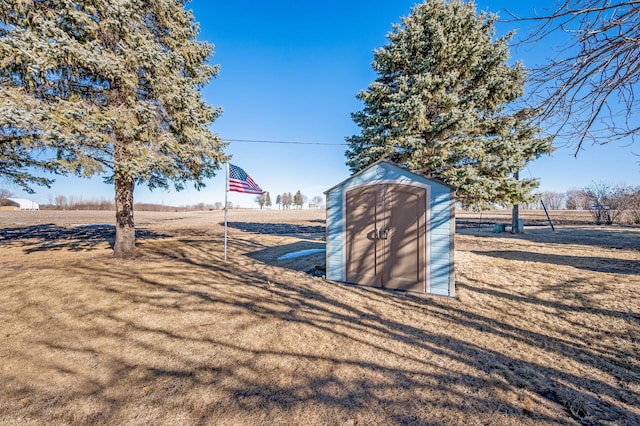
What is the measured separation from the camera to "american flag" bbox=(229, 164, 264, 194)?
8.59 meters

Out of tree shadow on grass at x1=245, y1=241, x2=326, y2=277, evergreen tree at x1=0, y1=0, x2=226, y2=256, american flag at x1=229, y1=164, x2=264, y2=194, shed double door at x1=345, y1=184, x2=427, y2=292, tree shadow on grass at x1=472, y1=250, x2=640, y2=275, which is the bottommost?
tree shadow on grass at x1=245, y1=241, x2=326, y2=277

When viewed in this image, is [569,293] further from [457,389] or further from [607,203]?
[607,203]

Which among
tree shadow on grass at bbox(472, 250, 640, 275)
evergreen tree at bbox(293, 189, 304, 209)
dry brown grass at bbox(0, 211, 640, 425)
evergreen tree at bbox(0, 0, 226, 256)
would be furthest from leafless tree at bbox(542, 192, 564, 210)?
evergreen tree at bbox(0, 0, 226, 256)

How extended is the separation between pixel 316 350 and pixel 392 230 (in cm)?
313

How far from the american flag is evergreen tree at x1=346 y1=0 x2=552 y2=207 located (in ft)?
13.5

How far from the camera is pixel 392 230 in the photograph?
5480mm

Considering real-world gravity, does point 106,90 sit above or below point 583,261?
above

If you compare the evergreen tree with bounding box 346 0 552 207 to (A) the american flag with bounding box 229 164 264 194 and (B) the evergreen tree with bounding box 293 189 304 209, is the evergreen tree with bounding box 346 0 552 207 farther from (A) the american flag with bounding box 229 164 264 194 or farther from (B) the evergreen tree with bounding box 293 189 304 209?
(B) the evergreen tree with bounding box 293 189 304 209

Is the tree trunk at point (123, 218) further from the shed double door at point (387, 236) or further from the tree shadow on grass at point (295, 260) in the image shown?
the shed double door at point (387, 236)

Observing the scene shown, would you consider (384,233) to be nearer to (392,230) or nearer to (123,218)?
(392,230)

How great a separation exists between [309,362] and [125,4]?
9699 millimetres

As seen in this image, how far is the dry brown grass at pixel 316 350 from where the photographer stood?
2213 mm

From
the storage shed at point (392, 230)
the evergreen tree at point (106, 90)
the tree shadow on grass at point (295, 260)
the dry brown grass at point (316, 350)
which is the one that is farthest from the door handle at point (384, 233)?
the evergreen tree at point (106, 90)

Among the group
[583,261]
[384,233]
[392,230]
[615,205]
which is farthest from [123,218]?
[615,205]
